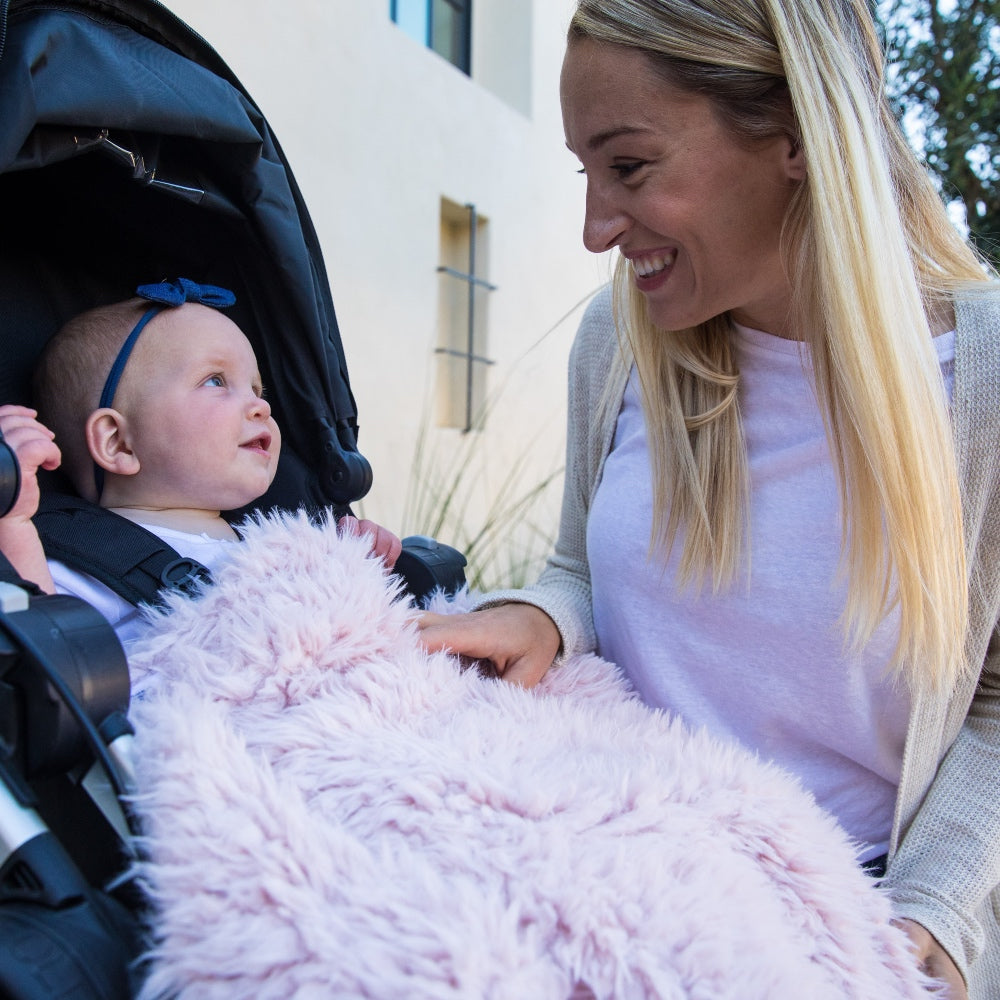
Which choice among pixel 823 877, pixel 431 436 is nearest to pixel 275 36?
pixel 431 436

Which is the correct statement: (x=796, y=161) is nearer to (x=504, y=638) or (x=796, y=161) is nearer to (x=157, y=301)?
(x=504, y=638)

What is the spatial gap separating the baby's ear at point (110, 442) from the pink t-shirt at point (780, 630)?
2.45 ft

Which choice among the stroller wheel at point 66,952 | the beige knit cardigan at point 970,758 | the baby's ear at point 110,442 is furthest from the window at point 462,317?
the stroller wheel at point 66,952

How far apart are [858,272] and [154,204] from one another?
3.63 ft

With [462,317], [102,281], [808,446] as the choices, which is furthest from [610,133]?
[462,317]

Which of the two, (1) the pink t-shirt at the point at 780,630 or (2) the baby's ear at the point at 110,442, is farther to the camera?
(2) the baby's ear at the point at 110,442

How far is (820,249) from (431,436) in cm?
359

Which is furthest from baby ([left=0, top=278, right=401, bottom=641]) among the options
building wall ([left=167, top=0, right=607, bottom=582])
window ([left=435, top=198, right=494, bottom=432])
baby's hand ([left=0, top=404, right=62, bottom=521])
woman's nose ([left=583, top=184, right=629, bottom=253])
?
window ([left=435, top=198, right=494, bottom=432])

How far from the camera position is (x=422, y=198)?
15.0 ft

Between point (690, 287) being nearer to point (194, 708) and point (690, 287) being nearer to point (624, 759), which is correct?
point (624, 759)

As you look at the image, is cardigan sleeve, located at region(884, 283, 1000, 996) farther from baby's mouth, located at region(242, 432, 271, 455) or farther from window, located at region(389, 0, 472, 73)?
window, located at region(389, 0, 472, 73)

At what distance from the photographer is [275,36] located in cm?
366

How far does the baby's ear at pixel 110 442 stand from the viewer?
141 cm

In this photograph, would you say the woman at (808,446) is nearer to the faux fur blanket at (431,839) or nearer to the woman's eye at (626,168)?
the woman's eye at (626,168)
